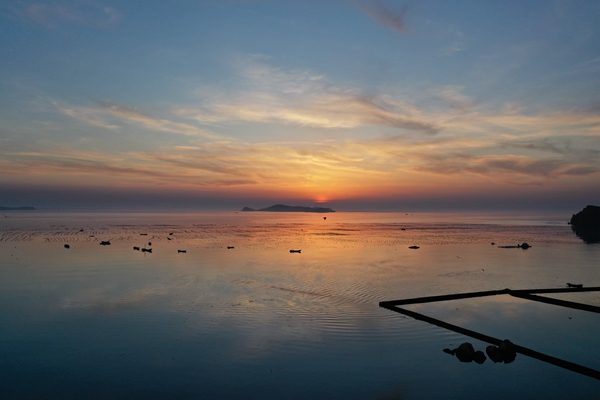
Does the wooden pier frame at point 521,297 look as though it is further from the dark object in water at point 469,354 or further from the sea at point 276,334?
the dark object in water at point 469,354

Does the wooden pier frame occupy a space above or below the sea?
above

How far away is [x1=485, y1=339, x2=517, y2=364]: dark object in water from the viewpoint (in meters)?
12.4

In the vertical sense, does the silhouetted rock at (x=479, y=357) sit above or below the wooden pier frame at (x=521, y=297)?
below

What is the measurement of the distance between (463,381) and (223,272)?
20008 millimetres

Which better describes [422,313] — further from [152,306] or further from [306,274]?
[152,306]

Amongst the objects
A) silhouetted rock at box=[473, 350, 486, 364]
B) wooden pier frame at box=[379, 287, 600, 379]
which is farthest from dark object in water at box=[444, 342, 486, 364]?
wooden pier frame at box=[379, 287, 600, 379]

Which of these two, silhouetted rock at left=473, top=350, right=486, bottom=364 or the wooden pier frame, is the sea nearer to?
silhouetted rock at left=473, top=350, right=486, bottom=364

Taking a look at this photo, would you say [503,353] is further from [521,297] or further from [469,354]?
[521,297]

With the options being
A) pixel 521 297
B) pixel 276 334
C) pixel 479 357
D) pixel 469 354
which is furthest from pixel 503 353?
pixel 521 297

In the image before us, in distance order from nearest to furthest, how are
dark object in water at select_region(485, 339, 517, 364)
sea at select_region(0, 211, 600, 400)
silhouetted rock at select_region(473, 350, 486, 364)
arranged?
sea at select_region(0, 211, 600, 400)
silhouetted rock at select_region(473, 350, 486, 364)
dark object in water at select_region(485, 339, 517, 364)

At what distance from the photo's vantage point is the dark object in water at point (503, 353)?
1244 centimetres

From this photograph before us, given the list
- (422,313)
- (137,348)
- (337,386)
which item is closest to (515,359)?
(422,313)

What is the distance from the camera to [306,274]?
2747 centimetres

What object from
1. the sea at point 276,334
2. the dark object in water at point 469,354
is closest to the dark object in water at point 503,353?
the sea at point 276,334
